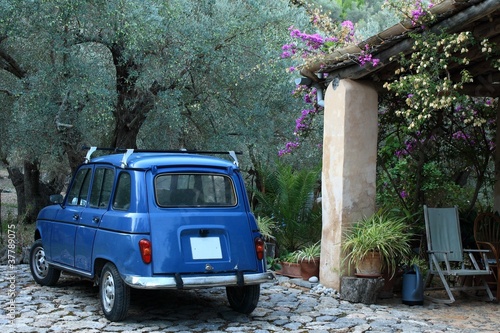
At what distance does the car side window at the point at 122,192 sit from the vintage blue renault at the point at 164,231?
0.4 inches

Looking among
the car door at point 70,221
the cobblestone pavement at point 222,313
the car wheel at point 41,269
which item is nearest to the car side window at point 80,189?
the car door at point 70,221

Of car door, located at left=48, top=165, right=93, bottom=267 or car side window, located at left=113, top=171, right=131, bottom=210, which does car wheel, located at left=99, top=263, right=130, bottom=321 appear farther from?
car door, located at left=48, top=165, right=93, bottom=267

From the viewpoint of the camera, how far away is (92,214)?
7078mm

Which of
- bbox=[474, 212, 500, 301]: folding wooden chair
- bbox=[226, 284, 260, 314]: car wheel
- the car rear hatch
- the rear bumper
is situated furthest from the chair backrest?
the rear bumper

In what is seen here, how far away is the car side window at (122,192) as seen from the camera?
21.9 feet

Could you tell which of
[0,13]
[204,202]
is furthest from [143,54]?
[204,202]

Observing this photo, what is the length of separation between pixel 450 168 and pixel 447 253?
3.87m

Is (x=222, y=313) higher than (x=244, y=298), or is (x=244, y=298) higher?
(x=244, y=298)

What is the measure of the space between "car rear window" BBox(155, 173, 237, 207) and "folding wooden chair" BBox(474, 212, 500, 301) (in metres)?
3.86

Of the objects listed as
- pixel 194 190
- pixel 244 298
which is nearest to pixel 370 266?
pixel 244 298

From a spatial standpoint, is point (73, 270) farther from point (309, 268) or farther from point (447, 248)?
point (447, 248)

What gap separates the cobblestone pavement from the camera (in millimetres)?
6465

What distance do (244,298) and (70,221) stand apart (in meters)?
2.20

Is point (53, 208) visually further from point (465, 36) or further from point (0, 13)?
point (465, 36)
